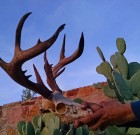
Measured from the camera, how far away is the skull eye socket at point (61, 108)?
1245 mm

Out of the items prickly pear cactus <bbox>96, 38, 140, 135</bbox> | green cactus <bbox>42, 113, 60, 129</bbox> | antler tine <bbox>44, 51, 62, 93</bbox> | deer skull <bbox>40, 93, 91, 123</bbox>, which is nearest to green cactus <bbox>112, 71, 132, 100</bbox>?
prickly pear cactus <bbox>96, 38, 140, 135</bbox>

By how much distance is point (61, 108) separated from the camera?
4.16 ft

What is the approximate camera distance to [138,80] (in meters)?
2.47

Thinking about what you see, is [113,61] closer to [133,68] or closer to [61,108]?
[133,68]

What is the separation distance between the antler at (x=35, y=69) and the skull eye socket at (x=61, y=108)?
0.07m

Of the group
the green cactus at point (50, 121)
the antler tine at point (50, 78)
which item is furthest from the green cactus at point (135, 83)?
the antler tine at point (50, 78)

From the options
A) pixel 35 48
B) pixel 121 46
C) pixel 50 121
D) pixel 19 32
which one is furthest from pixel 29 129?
pixel 35 48

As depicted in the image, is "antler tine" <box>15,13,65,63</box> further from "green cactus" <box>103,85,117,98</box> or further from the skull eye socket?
"green cactus" <box>103,85,117,98</box>

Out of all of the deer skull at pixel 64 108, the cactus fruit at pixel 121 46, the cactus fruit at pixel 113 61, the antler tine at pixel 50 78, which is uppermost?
the cactus fruit at pixel 121 46

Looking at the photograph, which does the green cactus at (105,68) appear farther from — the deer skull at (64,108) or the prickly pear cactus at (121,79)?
the deer skull at (64,108)

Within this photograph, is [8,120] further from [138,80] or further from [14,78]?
[14,78]

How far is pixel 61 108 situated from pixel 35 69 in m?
0.50

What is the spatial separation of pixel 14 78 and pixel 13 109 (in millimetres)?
2372

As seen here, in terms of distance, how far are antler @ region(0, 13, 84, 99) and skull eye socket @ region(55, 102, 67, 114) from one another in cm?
7
